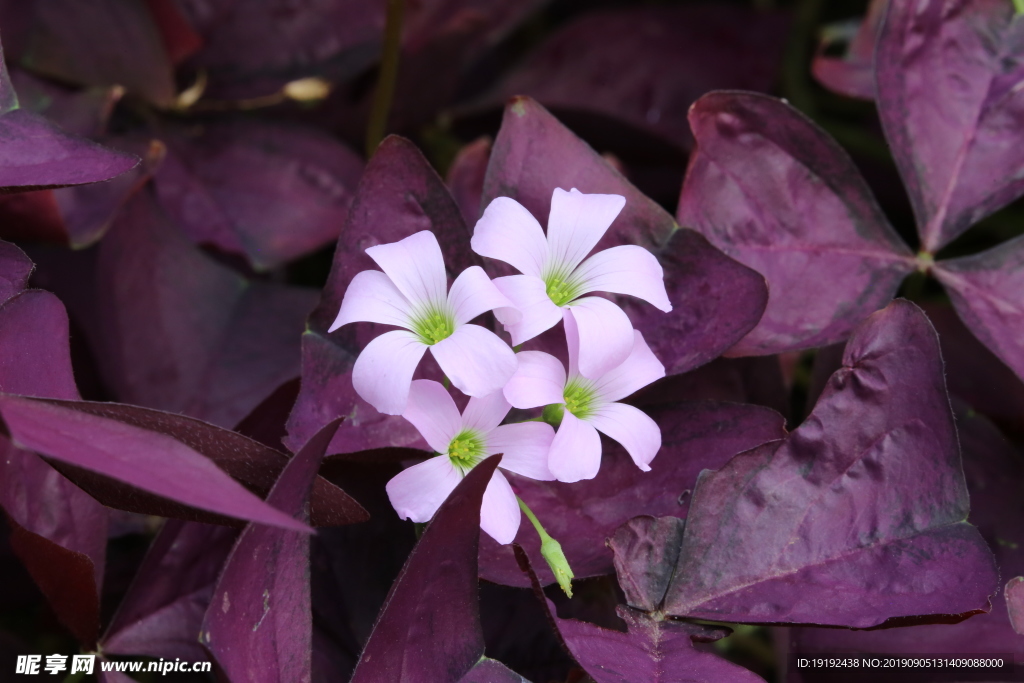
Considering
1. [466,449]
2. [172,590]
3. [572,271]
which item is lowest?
[172,590]

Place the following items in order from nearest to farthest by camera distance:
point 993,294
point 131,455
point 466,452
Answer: point 131,455, point 466,452, point 993,294

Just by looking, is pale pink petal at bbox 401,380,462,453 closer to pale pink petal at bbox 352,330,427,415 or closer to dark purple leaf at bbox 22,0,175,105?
pale pink petal at bbox 352,330,427,415

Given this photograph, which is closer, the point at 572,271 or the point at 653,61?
the point at 572,271

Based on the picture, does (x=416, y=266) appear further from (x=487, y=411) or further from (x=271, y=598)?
(x=271, y=598)

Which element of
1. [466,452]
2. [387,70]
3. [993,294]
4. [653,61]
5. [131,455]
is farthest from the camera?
[653,61]

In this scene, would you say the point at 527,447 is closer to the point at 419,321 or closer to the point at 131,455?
the point at 419,321

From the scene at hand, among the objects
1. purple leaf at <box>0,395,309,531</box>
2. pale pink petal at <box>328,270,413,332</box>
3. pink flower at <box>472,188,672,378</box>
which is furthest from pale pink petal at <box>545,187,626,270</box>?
purple leaf at <box>0,395,309,531</box>

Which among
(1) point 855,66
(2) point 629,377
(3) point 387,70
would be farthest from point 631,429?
(1) point 855,66

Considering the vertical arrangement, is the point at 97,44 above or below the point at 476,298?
above
